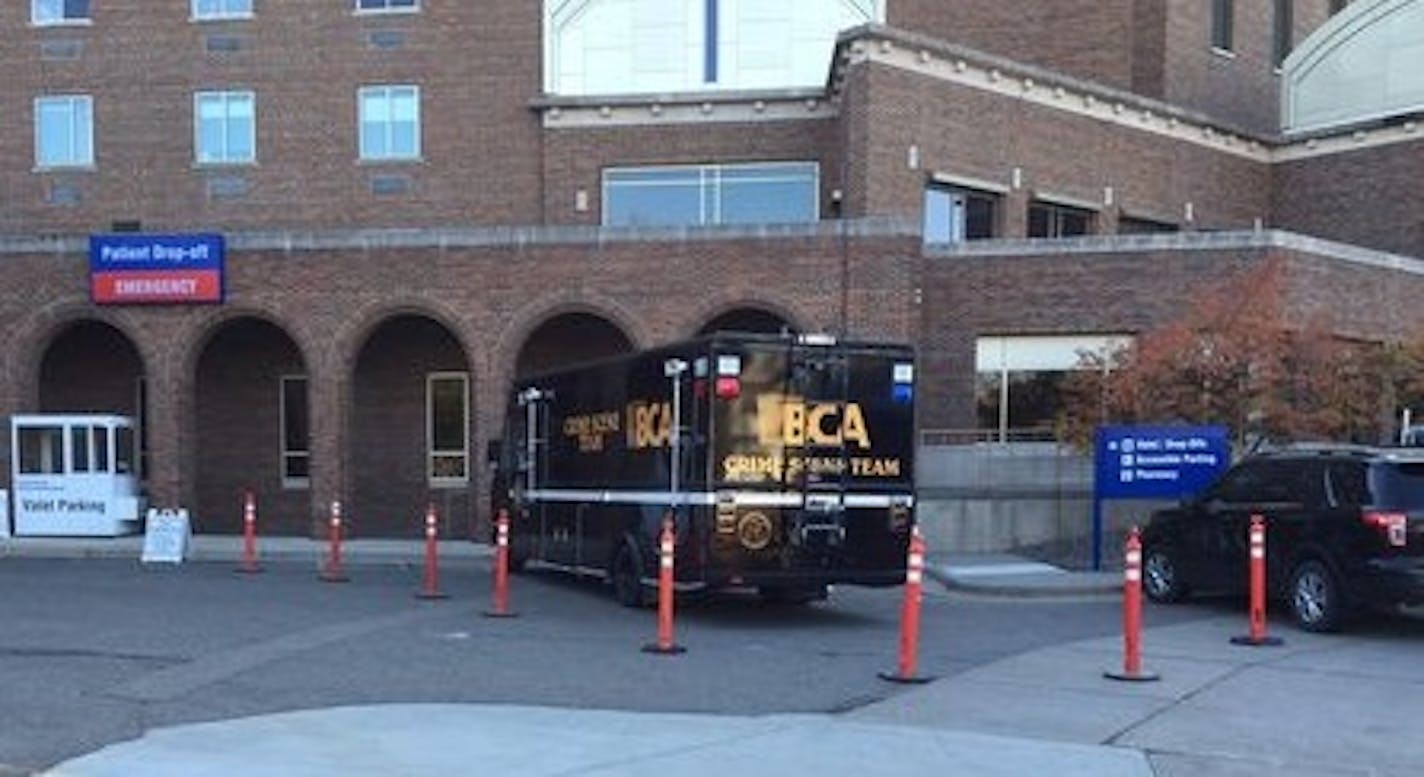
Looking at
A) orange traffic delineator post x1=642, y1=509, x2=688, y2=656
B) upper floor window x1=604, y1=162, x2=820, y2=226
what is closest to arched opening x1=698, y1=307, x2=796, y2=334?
upper floor window x1=604, y1=162, x2=820, y2=226

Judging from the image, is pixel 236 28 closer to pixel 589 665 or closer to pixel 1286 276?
pixel 1286 276

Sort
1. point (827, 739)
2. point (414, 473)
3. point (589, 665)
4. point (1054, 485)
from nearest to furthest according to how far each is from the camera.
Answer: point (827, 739), point (589, 665), point (1054, 485), point (414, 473)

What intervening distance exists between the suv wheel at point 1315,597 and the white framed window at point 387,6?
87.1 feet

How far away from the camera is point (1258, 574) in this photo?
14.3 meters

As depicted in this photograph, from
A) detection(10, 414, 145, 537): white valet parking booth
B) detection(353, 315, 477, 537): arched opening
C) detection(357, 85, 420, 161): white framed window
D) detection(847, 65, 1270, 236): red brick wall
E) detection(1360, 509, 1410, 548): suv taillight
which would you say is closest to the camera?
detection(1360, 509, 1410, 548): suv taillight

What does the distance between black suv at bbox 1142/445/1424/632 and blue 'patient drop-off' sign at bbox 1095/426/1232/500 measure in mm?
2892

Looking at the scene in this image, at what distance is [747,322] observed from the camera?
28031mm

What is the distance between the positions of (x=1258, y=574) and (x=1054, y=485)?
9.92 meters

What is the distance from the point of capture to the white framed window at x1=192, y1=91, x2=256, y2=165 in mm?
36875

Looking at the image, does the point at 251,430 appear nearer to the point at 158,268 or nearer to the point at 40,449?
the point at 40,449

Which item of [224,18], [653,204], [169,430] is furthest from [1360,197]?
[224,18]

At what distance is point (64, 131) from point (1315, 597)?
3178cm

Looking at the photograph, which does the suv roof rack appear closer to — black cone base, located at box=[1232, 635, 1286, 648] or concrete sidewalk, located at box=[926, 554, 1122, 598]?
black cone base, located at box=[1232, 635, 1286, 648]

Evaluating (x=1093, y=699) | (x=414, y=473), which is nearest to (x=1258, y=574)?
(x=1093, y=699)
